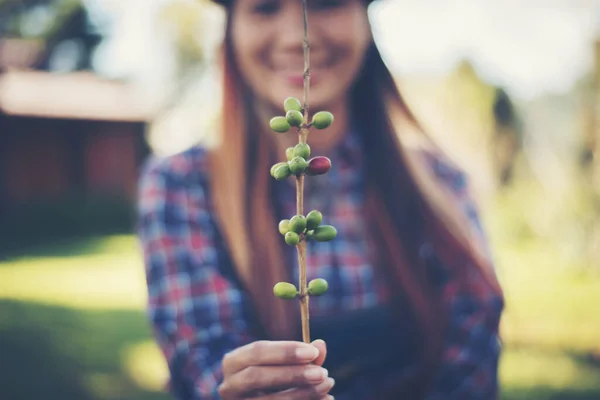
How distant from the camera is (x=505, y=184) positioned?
149 inches

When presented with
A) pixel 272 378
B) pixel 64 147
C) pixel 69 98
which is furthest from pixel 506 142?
pixel 69 98

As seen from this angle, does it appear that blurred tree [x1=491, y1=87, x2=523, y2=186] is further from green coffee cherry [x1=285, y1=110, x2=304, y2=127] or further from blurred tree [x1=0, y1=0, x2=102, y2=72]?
blurred tree [x1=0, y1=0, x2=102, y2=72]

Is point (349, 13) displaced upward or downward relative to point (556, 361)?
upward

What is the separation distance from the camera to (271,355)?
0.53 m

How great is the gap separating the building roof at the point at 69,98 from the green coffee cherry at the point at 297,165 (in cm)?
539

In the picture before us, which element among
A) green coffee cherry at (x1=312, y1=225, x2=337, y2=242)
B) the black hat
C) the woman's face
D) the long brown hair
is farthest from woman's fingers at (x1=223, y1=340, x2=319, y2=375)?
the black hat

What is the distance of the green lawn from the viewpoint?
2.07m

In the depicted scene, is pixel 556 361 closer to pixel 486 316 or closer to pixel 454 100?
pixel 486 316

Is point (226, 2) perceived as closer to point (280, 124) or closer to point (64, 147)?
point (280, 124)

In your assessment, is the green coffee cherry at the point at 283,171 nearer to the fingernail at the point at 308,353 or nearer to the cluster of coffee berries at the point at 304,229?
the cluster of coffee berries at the point at 304,229

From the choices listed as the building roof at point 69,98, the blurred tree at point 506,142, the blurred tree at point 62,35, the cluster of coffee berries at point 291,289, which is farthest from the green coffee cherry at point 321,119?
the blurred tree at point 62,35

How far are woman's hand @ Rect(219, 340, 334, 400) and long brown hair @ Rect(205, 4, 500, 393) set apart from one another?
0.24 meters

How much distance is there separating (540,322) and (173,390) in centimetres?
210

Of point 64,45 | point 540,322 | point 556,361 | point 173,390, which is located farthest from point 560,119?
point 64,45
